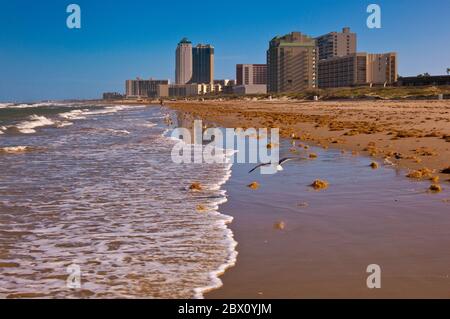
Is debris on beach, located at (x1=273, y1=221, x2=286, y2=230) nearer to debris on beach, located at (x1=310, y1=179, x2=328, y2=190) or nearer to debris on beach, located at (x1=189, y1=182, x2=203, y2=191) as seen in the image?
debris on beach, located at (x1=310, y1=179, x2=328, y2=190)

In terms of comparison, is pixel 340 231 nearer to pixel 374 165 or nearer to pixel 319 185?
pixel 319 185

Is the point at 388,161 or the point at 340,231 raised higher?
the point at 388,161

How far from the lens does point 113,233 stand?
6.66 metres

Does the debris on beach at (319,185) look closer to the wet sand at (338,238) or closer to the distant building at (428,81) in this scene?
the wet sand at (338,238)

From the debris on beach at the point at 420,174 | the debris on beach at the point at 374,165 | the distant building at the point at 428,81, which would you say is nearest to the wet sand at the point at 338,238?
the debris on beach at the point at 420,174

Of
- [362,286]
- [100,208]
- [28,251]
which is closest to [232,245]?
Result: [362,286]

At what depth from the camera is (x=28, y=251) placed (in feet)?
19.4

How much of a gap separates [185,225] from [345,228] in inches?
86.3

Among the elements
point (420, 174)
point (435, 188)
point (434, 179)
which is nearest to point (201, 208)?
point (435, 188)

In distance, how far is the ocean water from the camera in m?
4.82

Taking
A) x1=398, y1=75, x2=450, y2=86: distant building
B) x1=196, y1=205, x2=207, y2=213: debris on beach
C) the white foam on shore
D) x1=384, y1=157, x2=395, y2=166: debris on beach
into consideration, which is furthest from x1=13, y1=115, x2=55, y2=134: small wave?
x1=398, y1=75, x2=450, y2=86: distant building

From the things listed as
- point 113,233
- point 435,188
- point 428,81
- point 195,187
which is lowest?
point 113,233

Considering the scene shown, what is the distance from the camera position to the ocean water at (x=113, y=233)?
482 centimetres

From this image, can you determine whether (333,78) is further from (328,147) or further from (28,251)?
(28,251)
